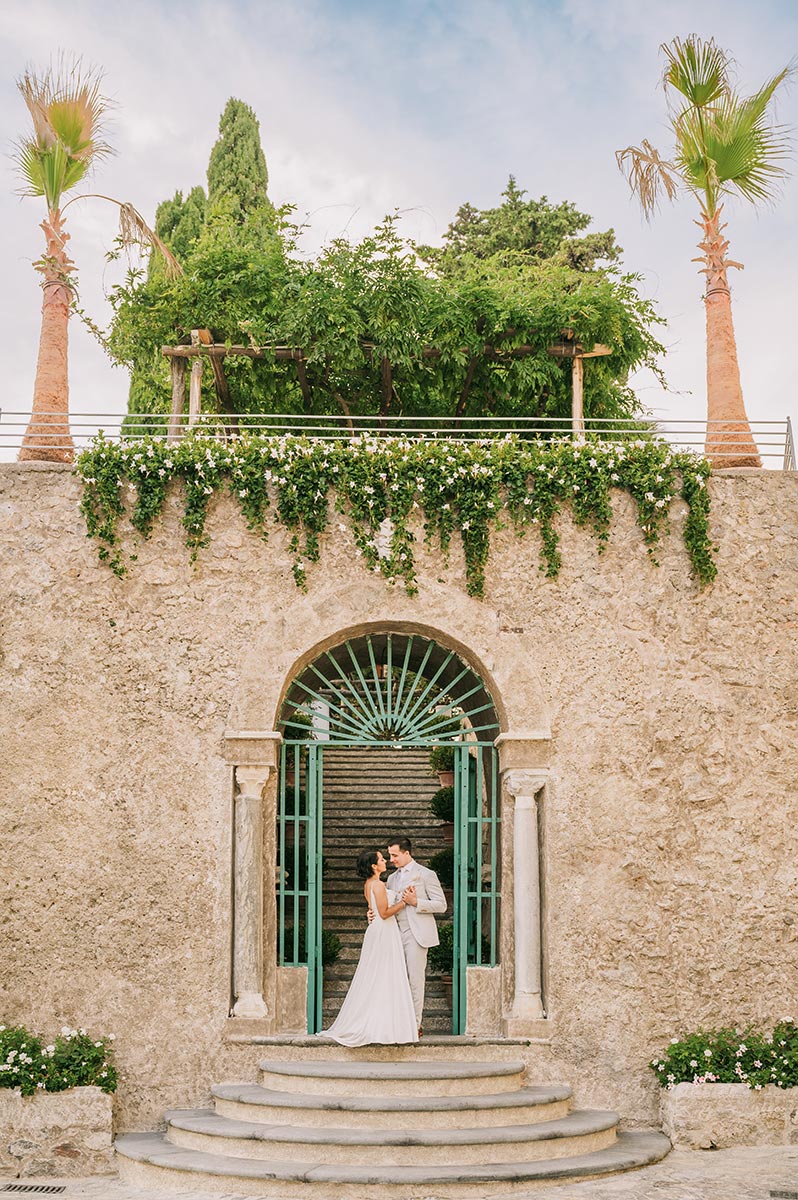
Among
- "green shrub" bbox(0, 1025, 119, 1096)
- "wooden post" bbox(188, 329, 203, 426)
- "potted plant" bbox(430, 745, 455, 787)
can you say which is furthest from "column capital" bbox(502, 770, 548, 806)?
"potted plant" bbox(430, 745, 455, 787)

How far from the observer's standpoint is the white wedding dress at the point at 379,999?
27.5ft

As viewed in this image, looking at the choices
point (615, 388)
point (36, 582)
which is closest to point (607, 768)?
point (36, 582)

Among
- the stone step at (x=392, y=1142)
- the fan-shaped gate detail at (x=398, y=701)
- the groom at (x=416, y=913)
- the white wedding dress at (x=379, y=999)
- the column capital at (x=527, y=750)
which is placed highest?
the fan-shaped gate detail at (x=398, y=701)

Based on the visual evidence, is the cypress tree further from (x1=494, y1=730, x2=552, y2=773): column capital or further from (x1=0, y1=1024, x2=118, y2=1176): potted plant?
(x1=0, y1=1024, x2=118, y2=1176): potted plant

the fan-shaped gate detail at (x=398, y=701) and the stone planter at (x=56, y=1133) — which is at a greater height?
the fan-shaped gate detail at (x=398, y=701)

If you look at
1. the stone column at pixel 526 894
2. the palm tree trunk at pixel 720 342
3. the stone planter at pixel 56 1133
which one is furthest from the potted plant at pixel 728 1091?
the palm tree trunk at pixel 720 342

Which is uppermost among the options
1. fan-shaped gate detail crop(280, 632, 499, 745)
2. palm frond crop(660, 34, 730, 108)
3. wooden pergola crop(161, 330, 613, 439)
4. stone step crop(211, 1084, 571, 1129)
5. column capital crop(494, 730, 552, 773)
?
palm frond crop(660, 34, 730, 108)

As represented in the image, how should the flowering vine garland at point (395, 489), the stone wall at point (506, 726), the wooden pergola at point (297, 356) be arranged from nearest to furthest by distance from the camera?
the stone wall at point (506, 726), the flowering vine garland at point (395, 489), the wooden pergola at point (297, 356)

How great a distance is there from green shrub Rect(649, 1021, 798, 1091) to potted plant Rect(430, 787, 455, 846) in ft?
19.2

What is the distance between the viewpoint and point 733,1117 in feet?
26.4

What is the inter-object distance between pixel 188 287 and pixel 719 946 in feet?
27.8

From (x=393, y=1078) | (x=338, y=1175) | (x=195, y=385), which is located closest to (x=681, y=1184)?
(x=393, y=1078)

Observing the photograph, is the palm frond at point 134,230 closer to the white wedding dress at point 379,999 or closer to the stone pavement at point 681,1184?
the white wedding dress at point 379,999

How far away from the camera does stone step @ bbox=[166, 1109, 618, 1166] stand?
714cm
